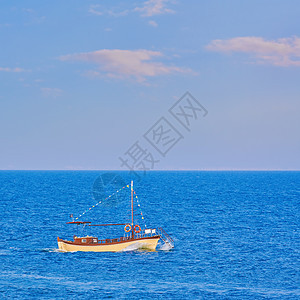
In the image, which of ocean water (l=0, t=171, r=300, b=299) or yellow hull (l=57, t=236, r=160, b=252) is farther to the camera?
yellow hull (l=57, t=236, r=160, b=252)

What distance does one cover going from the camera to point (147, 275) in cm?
7012

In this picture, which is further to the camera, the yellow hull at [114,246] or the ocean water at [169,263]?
the yellow hull at [114,246]

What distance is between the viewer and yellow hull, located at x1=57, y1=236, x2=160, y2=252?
8644cm

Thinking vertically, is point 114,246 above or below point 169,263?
above

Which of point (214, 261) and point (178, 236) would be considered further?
point (178, 236)

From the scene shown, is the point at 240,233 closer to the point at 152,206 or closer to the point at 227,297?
the point at 227,297

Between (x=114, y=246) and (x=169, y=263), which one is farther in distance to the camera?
(x=114, y=246)

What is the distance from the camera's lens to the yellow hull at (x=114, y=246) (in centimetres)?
8644

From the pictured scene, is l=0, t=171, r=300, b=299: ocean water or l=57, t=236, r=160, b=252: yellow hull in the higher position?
l=57, t=236, r=160, b=252: yellow hull

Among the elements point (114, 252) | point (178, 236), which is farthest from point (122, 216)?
point (114, 252)

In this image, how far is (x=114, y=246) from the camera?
86438 mm

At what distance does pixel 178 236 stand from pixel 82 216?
45979mm

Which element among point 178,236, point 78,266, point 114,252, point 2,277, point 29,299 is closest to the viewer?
point 29,299

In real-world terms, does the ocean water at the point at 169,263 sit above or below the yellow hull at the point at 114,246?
below
